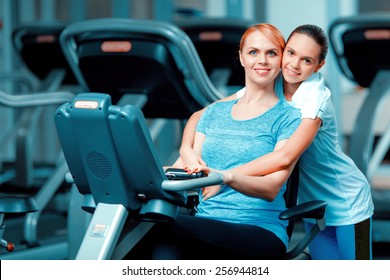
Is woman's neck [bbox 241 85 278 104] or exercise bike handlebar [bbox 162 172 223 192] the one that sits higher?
woman's neck [bbox 241 85 278 104]

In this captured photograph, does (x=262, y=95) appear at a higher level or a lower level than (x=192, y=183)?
higher

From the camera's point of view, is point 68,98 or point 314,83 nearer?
point 314,83

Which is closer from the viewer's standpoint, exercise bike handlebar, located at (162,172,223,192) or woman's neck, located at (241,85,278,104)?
exercise bike handlebar, located at (162,172,223,192)

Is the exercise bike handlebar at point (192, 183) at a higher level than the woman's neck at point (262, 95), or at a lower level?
lower

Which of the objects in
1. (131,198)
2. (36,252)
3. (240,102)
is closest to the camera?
(131,198)

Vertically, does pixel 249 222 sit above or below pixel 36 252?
above

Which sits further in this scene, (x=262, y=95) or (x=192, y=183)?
(x=262, y=95)

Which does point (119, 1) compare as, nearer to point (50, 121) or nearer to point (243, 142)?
point (50, 121)

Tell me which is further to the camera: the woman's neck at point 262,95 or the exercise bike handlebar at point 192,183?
the woman's neck at point 262,95

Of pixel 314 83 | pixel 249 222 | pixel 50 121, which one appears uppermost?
pixel 314 83

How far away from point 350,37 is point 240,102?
5.75ft

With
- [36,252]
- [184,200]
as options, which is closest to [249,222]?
[184,200]

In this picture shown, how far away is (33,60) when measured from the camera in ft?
15.5

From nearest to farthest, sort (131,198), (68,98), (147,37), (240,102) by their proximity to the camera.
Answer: (131,198)
(240,102)
(147,37)
(68,98)
